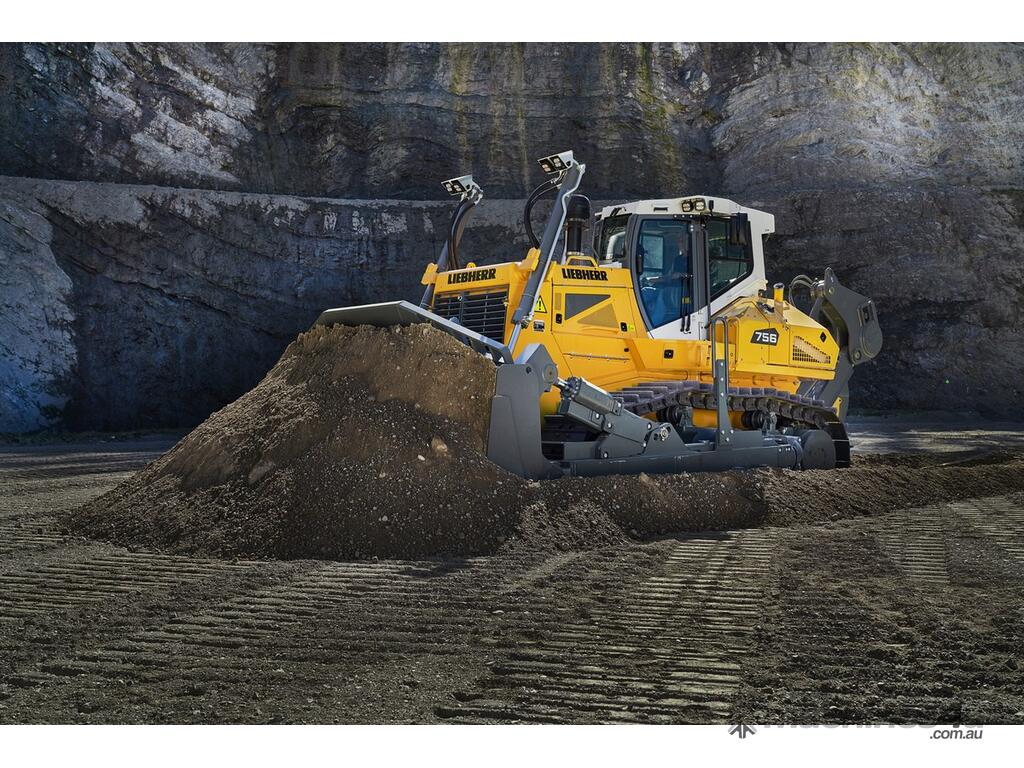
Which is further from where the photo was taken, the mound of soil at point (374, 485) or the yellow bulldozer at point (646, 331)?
the yellow bulldozer at point (646, 331)

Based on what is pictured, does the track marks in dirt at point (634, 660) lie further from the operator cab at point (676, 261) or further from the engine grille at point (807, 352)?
the engine grille at point (807, 352)

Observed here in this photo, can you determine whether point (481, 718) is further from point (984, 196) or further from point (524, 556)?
point (984, 196)

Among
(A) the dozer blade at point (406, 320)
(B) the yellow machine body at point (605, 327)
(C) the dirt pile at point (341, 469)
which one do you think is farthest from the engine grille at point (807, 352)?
(C) the dirt pile at point (341, 469)

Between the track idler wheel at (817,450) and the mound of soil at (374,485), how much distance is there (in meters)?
1.70

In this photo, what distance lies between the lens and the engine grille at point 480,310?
7.91 metres

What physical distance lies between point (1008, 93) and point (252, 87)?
20145 millimetres

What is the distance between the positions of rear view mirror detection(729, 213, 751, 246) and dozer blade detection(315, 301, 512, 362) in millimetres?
2765

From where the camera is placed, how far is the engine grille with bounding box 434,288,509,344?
7.91 m

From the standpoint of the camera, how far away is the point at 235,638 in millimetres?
3715

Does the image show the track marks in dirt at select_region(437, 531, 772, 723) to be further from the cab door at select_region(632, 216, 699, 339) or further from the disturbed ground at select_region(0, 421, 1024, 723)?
the cab door at select_region(632, 216, 699, 339)

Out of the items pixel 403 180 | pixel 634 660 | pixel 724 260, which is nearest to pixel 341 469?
pixel 634 660

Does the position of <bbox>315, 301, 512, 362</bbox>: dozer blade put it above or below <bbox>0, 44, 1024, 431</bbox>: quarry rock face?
below

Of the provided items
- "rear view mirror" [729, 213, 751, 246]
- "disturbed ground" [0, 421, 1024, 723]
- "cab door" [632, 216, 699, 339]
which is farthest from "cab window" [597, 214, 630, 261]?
"disturbed ground" [0, 421, 1024, 723]

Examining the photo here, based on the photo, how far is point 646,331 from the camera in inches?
325
